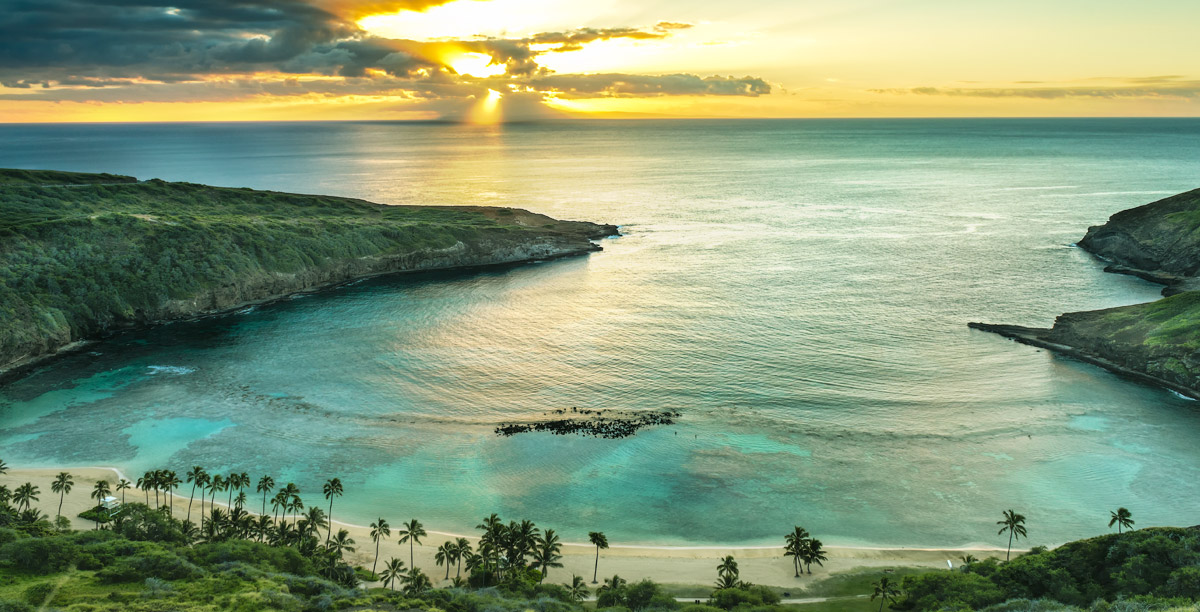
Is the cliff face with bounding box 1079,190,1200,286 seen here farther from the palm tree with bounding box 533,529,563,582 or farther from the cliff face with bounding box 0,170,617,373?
the palm tree with bounding box 533,529,563,582

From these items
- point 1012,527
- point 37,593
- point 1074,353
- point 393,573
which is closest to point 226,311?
point 37,593

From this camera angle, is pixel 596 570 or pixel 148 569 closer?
pixel 148 569

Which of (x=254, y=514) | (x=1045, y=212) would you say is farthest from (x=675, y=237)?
(x=254, y=514)

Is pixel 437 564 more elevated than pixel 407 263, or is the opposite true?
pixel 407 263

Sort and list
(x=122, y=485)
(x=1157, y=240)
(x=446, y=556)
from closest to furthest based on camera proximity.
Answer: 1. (x=446, y=556)
2. (x=122, y=485)
3. (x=1157, y=240)

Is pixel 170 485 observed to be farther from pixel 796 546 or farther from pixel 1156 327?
pixel 1156 327

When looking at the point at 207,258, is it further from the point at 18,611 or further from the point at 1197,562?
the point at 1197,562

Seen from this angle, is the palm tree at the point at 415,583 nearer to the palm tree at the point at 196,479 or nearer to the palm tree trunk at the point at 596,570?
the palm tree trunk at the point at 596,570

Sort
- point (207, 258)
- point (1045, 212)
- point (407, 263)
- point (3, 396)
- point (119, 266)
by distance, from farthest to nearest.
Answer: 1. point (1045, 212)
2. point (407, 263)
3. point (207, 258)
4. point (119, 266)
5. point (3, 396)

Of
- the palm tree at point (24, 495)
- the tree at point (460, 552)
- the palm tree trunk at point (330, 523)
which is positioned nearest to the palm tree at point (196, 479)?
the palm tree trunk at point (330, 523)
